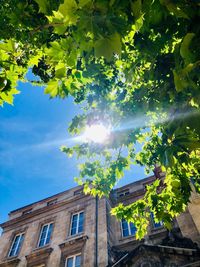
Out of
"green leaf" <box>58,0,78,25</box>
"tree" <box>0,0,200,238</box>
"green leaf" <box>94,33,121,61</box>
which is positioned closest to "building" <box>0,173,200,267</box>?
"tree" <box>0,0,200,238</box>

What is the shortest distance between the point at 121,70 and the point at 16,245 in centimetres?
1877

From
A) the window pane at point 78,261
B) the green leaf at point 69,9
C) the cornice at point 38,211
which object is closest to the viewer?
the green leaf at point 69,9

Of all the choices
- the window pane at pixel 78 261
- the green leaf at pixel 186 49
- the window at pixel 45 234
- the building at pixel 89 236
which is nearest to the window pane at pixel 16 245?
the building at pixel 89 236

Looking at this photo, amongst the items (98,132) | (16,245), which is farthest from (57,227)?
(98,132)

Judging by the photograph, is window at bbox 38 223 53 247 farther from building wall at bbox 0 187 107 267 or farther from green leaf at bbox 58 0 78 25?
green leaf at bbox 58 0 78 25

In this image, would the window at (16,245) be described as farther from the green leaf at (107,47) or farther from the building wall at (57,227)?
the green leaf at (107,47)

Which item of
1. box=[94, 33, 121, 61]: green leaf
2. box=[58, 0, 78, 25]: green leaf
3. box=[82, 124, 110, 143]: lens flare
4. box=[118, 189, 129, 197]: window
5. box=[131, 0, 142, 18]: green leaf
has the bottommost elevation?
box=[94, 33, 121, 61]: green leaf

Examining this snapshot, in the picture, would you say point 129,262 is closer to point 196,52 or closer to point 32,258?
point 32,258

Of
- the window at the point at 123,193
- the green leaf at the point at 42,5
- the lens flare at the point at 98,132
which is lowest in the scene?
the green leaf at the point at 42,5

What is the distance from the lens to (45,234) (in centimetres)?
1842

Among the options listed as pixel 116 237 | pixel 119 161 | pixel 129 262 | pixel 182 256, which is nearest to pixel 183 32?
pixel 119 161

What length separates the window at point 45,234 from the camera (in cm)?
1770

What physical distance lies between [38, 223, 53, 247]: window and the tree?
41.5 ft

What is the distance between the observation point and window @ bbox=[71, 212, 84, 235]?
56.0ft
